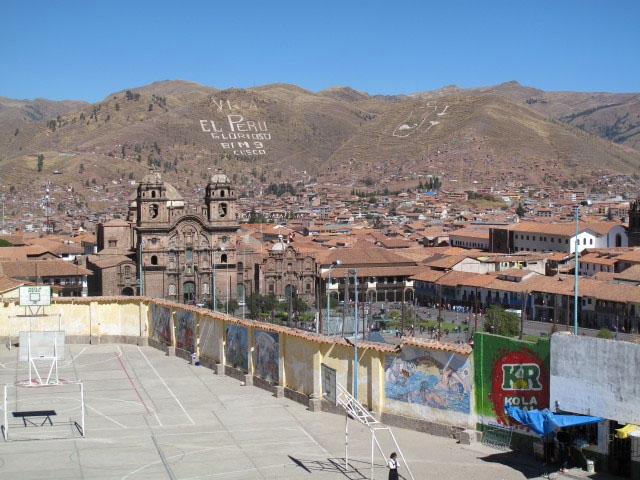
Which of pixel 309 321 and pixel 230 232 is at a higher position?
pixel 230 232

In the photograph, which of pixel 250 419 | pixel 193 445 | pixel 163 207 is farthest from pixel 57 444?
pixel 163 207

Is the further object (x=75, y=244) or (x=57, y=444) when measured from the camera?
(x=75, y=244)

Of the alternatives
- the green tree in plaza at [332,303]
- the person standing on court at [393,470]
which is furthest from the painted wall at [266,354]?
the green tree in plaza at [332,303]

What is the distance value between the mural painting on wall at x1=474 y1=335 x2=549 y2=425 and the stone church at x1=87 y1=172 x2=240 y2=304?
1965 inches

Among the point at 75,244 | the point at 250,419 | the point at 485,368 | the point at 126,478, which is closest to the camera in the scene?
the point at 126,478

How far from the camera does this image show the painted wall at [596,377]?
16.5 m

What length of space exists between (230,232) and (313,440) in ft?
170

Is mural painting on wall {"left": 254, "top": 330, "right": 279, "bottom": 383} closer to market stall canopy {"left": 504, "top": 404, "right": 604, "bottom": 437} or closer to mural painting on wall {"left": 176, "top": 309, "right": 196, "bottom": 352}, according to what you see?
mural painting on wall {"left": 176, "top": 309, "right": 196, "bottom": 352}

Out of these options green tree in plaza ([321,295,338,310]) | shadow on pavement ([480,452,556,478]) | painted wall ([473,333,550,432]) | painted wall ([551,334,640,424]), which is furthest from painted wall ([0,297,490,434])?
green tree in plaza ([321,295,338,310])

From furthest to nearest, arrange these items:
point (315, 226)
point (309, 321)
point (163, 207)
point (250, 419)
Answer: point (315, 226) < point (163, 207) < point (309, 321) < point (250, 419)

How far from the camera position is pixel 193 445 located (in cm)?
1950

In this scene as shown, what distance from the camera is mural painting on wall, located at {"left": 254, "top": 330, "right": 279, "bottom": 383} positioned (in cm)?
2495

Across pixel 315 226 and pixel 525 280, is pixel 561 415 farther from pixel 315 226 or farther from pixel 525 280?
pixel 315 226

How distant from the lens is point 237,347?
27.4 metres
